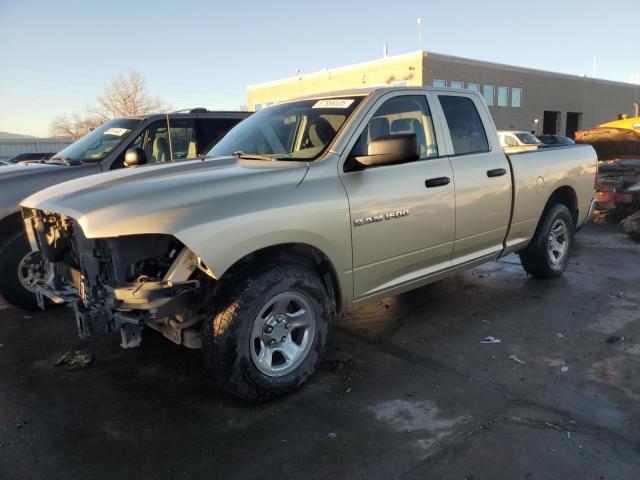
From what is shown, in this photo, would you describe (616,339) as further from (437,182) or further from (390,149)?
(390,149)

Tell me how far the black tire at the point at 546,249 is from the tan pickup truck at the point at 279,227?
1.07m

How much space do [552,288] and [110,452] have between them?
4810 mm

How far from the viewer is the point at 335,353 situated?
4.11 m

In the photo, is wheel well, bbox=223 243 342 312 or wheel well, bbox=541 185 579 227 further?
wheel well, bbox=541 185 579 227

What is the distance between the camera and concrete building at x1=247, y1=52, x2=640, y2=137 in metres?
32.4

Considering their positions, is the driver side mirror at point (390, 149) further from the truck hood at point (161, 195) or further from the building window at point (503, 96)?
the building window at point (503, 96)

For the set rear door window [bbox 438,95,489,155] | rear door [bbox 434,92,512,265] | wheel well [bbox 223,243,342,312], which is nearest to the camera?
wheel well [bbox 223,243,342,312]

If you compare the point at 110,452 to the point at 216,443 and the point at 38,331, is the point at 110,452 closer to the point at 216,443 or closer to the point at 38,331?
the point at 216,443

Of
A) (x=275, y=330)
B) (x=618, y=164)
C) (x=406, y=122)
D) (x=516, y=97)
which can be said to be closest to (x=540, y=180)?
(x=406, y=122)

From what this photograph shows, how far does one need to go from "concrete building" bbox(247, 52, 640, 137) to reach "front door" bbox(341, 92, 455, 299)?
25683 mm

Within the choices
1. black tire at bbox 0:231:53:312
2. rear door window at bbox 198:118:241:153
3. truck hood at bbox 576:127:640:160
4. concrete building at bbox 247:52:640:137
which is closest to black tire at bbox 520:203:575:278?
rear door window at bbox 198:118:241:153

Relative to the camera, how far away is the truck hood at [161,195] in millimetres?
2787

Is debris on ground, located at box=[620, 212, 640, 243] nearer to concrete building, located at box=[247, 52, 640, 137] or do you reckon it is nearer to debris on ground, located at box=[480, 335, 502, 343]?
debris on ground, located at box=[480, 335, 502, 343]

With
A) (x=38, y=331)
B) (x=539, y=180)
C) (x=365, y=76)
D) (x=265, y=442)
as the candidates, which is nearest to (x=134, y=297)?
(x=265, y=442)
